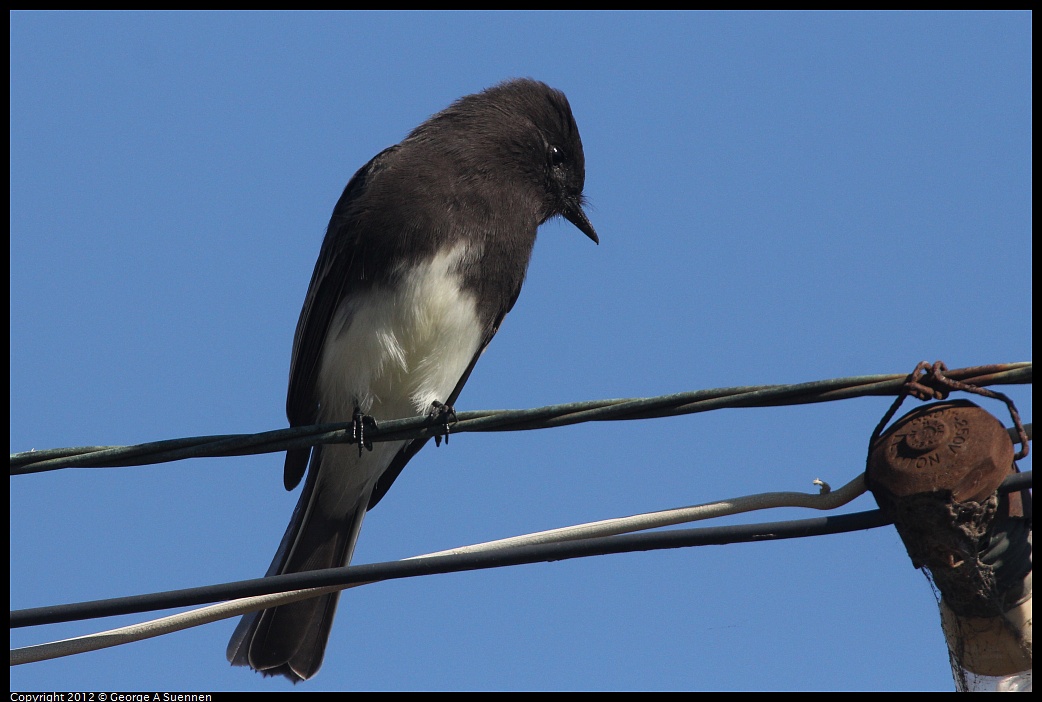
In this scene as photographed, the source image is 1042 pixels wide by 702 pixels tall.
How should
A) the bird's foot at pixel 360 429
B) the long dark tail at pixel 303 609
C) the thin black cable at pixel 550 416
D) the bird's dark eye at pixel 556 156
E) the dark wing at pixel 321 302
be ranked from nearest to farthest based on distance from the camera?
the thin black cable at pixel 550 416 → the bird's foot at pixel 360 429 → the long dark tail at pixel 303 609 → the dark wing at pixel 321 302 → the bird's dark eye at pixel 556 156

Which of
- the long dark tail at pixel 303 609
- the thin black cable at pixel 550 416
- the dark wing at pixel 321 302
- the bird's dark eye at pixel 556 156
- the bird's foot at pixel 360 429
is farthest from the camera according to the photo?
the bird's dark eye at pixel 556 156

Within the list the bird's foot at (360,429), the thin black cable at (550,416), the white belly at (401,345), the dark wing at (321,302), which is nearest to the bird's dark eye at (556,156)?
the dark wing at (321,302)

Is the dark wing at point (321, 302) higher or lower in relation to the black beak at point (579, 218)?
lower

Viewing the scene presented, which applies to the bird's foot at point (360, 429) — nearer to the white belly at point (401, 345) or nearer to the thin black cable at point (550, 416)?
the thin black cable at point (550, 416)

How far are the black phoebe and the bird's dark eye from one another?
1.04 feet

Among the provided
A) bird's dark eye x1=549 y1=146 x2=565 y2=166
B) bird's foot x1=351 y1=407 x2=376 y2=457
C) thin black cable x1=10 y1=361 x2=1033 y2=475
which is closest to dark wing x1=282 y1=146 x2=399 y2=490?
bird's foot x1=351 y1=407 x2=376 y2=457

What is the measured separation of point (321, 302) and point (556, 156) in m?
1.82

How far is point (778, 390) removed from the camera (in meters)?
3.06

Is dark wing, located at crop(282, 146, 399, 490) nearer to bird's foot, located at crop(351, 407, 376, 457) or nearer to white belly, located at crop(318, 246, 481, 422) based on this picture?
white belly, located at crop(318, 246, 481, 422)

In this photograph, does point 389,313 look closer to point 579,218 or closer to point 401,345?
point 401,345

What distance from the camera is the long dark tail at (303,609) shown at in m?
5.01

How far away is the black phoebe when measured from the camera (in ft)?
16.7

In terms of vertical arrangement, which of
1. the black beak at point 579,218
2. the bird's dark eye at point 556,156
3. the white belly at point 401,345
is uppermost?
the bird's dark eye at point 556,156

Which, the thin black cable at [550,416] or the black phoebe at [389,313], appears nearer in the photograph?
the thin black cable at [550,416]
